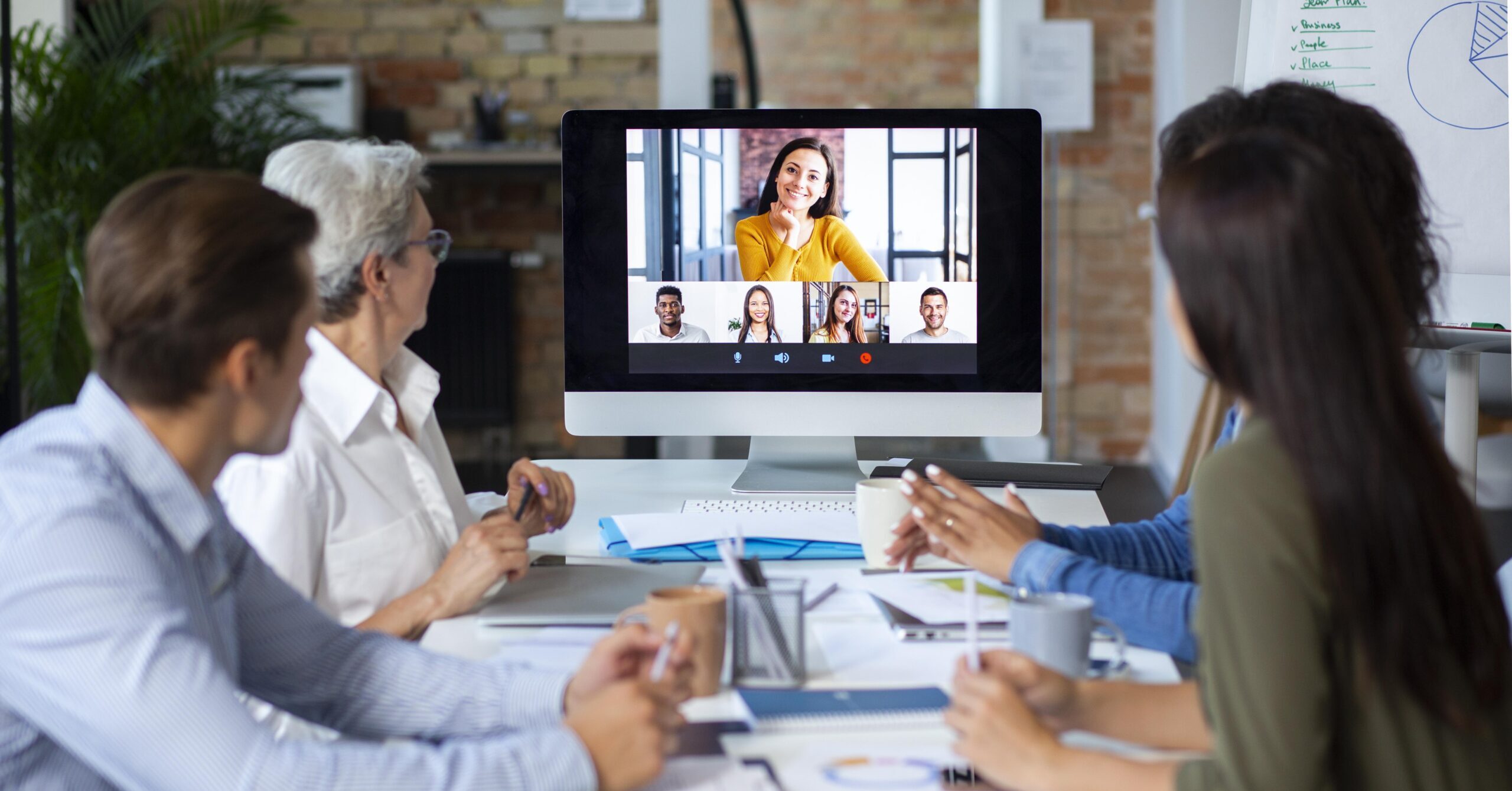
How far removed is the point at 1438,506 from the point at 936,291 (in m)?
1.11

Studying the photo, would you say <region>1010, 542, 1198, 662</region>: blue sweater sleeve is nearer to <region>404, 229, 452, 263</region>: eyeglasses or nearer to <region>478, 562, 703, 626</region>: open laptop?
<region>478, 562, 703, 626</region>: open laptop

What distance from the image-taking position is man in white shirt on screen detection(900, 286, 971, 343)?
1783mm

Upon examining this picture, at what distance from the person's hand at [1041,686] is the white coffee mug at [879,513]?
423 millimetres

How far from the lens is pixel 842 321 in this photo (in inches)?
70.6

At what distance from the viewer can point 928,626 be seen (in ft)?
3.67

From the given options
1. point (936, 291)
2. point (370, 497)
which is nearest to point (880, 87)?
point (936, 291)

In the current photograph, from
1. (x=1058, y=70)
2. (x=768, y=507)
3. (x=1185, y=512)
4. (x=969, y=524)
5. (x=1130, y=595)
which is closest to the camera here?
(x=1130, y=595)

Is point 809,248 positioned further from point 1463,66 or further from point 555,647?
point 1463,66

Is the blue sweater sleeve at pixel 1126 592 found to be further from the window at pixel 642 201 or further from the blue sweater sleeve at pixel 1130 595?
the window at pixel 642 201

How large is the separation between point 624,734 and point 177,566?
308mm

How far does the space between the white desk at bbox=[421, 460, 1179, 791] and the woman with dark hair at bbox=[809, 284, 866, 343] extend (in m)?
0.22

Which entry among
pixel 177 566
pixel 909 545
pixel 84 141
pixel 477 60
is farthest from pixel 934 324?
pixel 477 60

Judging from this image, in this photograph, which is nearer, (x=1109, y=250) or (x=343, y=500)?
(x=343, y=500)

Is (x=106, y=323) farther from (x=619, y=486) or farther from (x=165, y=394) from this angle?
(x=619, y=486)
